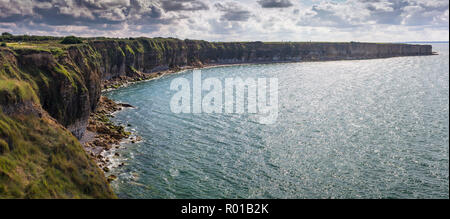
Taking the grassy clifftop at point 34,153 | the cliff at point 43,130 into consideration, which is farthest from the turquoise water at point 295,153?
the cliff at point 43,130

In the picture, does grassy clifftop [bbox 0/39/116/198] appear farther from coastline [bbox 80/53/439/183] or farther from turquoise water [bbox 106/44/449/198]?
coastline [bbox 80/53/439/183]

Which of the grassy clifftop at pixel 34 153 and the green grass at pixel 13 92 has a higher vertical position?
the green grass at pixel 13 92

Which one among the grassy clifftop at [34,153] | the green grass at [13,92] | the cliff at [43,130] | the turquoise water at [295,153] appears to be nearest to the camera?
the grassy clifftop at [34,153]

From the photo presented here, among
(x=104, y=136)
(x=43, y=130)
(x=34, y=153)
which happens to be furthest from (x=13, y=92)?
(x=104, y=136)

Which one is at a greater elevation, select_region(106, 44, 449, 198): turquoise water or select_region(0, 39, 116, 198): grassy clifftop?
select_region(0, 39, 116, 198): grassy clifftop

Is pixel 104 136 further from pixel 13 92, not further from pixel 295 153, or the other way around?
pixel 295 153

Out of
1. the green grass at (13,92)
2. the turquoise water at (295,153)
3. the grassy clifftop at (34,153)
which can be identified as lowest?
the turquoise water at (295,153)

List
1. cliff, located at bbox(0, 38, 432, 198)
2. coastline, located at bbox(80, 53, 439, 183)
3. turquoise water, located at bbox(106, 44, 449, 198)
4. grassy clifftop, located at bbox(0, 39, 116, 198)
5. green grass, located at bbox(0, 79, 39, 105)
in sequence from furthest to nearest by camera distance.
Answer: coastline, located at bbox(80, 53, 439, 183) → turquoise water, located at bbox(106, 44, 449, 198) → green grass, located at bbox(0, 79, 39, 105) → cliff, located at bbox(0, 38, 432, 198) → grassy clifftop, located at bbox(0, 39, 116, 198)

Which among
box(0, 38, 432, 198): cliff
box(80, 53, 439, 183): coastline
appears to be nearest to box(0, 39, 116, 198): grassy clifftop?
box(0, 38, 432, 198): cliff

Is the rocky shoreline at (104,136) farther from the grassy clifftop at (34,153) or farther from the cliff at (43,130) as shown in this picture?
the grassy clifftop at (34,153)
